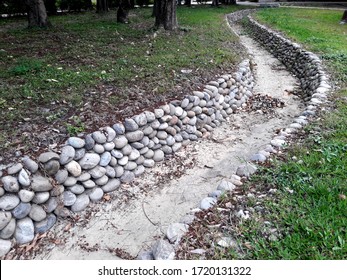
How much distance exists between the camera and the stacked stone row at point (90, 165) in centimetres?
306

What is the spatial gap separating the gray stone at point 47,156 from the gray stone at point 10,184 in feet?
1.17

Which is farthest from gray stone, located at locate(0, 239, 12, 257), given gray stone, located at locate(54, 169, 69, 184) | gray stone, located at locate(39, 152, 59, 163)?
gray stone, located at locate(39, 152, 59, 163)

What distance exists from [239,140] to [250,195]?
2.24m

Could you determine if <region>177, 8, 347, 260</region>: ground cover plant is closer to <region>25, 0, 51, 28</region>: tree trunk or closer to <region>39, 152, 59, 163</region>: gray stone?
<region>39, 152, 59, 163</region>: gray stone

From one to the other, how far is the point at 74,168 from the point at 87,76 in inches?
90.2

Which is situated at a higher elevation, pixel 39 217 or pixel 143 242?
pixel 39 217

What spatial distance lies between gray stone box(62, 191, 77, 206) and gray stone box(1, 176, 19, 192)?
0.54m

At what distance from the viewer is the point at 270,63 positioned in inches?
370

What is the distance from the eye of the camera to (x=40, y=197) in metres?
3.21

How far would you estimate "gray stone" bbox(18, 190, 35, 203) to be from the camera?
10.0ft

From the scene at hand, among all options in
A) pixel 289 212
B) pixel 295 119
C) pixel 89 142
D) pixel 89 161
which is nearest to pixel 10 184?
pixel 89 161

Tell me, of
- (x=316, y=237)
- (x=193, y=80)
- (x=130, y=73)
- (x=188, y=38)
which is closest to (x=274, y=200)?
(x=316, y=237)

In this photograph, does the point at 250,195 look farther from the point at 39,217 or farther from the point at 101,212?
the point at 39,217

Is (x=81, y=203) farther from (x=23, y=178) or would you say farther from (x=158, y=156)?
(x=158, y=156)
